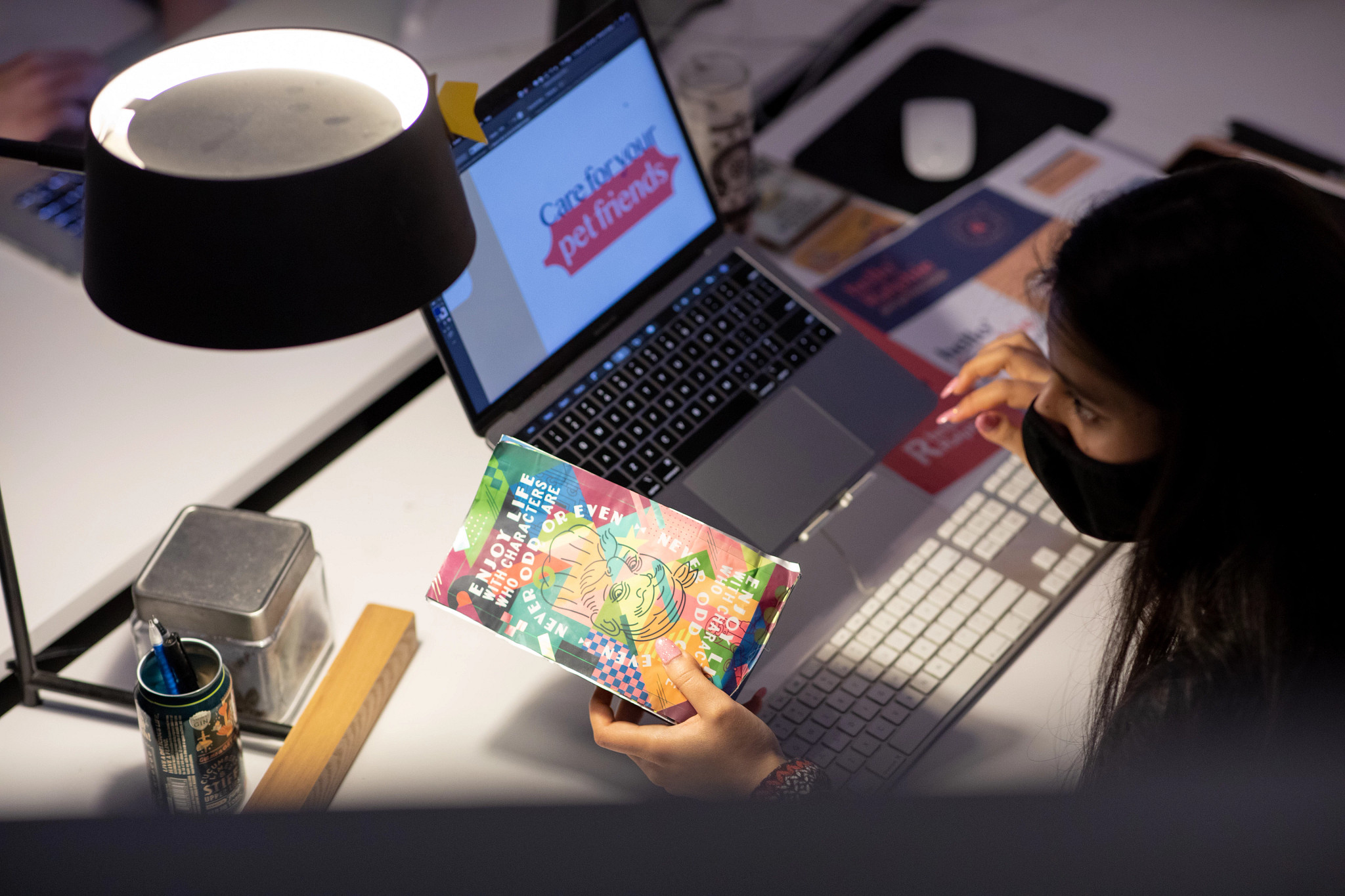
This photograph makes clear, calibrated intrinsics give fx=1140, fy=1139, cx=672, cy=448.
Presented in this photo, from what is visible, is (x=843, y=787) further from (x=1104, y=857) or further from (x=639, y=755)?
(x=1104, y=857)

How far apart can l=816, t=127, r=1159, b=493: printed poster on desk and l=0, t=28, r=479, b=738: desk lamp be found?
2.06ft

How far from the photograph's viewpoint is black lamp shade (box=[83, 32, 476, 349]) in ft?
1.69

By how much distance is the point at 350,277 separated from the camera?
0.55 metres

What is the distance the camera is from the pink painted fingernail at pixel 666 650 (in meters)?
0.78

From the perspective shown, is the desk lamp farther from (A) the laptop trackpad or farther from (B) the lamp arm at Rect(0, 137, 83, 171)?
(A) the laptop trackpad

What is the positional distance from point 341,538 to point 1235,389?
0.71 meters

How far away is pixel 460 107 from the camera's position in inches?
26.9

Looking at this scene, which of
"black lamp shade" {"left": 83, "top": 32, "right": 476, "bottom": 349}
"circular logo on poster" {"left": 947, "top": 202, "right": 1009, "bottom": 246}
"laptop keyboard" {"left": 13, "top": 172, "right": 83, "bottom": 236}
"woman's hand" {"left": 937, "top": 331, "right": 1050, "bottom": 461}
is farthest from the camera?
"circular logo on poster" {"left": 947, "top": 202, "right": 1009, "bottom": 246}

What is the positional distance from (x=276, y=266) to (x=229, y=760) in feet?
1.29

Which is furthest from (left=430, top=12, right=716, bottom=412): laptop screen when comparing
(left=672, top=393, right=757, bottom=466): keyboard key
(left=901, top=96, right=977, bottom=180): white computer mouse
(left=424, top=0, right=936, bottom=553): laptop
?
(left=901, top=96, right=977, bottom=180): white computer mouse

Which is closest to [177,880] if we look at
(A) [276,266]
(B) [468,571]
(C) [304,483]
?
(A) [276,266]

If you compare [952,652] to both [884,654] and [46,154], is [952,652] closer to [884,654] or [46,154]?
[884,654]

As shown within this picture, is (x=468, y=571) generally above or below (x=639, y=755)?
above

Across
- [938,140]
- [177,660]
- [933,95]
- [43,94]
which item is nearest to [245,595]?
[177,660]
